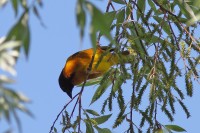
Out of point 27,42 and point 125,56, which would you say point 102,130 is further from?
point 27,42

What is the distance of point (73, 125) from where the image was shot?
2.15 m

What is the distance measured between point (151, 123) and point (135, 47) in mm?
316

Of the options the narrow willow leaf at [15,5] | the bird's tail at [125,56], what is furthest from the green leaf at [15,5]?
the bird's tail at [125,56]

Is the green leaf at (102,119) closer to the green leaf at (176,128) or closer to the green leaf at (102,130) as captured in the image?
the green leaf at (102,130)

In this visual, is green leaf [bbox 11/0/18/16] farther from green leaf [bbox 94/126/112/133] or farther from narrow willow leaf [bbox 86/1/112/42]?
green leaf [bbox 94/126/112/133]

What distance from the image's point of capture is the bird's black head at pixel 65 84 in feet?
13.2

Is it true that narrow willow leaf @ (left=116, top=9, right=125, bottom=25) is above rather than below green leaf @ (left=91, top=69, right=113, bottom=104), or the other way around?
above

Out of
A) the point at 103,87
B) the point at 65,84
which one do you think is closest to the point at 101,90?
the point at 103,87

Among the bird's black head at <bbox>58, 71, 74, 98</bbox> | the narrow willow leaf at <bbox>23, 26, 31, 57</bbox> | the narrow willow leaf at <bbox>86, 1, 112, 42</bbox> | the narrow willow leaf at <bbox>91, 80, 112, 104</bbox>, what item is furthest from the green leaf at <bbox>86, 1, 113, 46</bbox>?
the bird's black head at <bbox>58, 71, 74, 98</bbox>

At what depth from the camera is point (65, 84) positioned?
4.13m

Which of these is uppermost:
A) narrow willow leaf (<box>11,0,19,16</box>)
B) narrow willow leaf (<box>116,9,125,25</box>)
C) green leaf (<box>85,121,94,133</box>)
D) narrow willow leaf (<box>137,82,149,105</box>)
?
narrow willow leaf (<box>116,9,125,25</box>)

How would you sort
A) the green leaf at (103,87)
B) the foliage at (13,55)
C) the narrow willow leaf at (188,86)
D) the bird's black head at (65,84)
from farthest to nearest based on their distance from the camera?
1. the bird's black head at (65,84)
2. the green leaf at (103,87)
3. the narrow willow leaf at (188,86)
4. the foliage at (13,55)

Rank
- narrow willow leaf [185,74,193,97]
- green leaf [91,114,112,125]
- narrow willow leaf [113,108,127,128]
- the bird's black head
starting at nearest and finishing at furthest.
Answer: narrow willow leaf [185,74,193,97]
narrow willow leaf [113,108,127,128]
green leaf [91,114,112,125]
the bird's black head

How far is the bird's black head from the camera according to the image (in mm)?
4027
